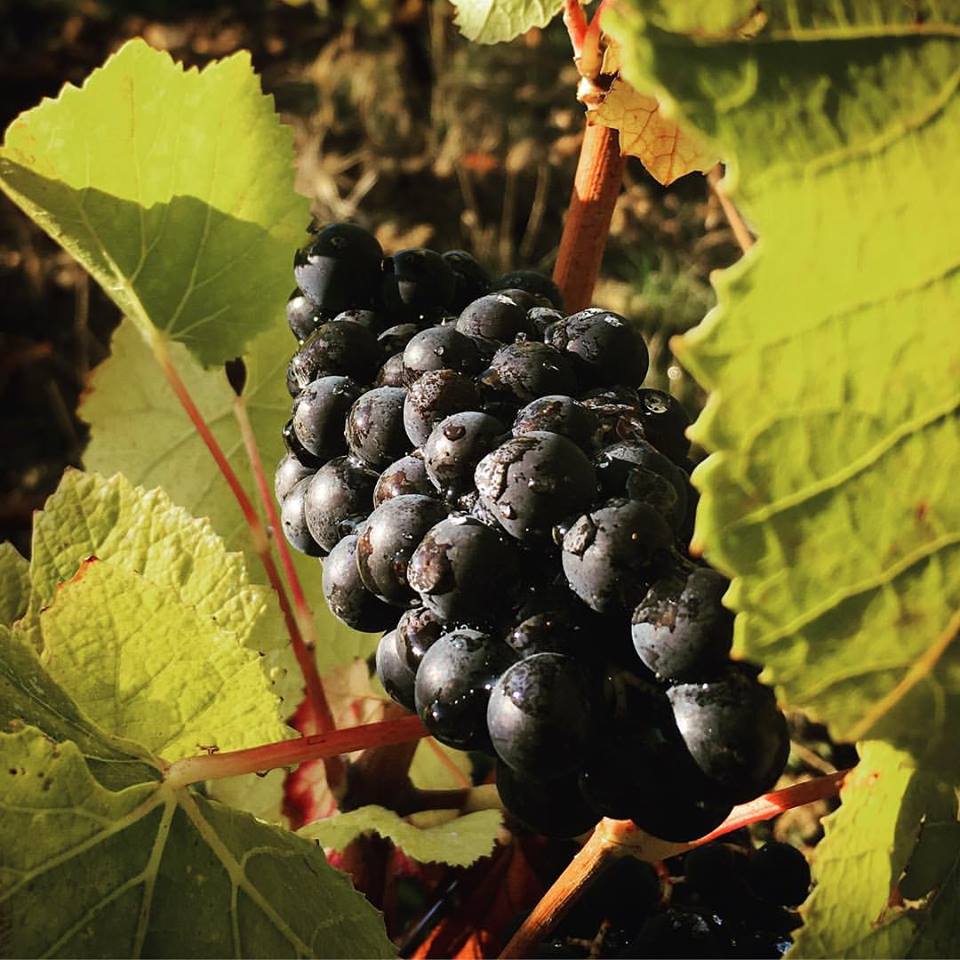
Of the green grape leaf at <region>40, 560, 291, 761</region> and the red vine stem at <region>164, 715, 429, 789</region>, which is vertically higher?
the green grape leaf at <region>40, 560, 291, 761</region>

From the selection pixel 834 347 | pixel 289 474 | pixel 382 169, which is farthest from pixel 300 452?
pixel 382 169

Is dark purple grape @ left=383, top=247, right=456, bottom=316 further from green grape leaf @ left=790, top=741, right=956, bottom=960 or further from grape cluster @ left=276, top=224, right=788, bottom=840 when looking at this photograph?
green grape leaf @ left=790, top=741, right=956, bottom=960

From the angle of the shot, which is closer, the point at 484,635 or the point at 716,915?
the point at 484,635

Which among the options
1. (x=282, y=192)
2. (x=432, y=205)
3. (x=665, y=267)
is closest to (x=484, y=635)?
(x=282, y=192)

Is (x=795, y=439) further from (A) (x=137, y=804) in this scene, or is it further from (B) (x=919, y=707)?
(A) (x=137, y=804)

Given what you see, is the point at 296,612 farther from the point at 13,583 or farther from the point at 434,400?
the point at 434,400

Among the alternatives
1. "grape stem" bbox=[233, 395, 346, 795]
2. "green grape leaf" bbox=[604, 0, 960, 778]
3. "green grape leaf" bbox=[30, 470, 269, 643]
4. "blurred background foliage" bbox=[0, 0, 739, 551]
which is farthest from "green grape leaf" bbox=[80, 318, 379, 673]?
"blurred background foliage" bbox=[0, 0, 739, 551]

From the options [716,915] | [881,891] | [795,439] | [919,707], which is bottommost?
[716,915]
